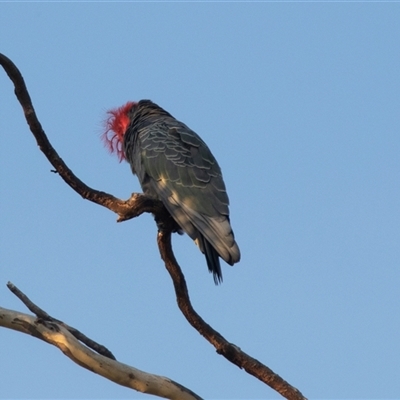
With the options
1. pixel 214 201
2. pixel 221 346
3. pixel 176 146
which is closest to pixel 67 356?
pixel 221 346

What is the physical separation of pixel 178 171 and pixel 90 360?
3160 millimetres

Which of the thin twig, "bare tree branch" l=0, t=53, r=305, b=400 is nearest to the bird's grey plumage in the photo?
"bare tree branch" l=0, t=53, r=305, b=400

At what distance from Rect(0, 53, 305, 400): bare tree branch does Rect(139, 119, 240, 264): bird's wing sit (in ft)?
2.81

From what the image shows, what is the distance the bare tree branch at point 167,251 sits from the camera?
651cm

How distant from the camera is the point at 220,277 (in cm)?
745

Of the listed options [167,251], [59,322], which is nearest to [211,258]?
[167,251]

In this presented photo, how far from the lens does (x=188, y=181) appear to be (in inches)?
340

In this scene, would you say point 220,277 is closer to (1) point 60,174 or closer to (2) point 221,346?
(2) point 221,346

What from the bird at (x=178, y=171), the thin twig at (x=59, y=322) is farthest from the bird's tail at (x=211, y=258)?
the thin twig at (x=59, y=322)

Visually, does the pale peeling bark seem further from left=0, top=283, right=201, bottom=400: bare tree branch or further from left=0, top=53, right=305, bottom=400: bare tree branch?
left=0, top=53, right=305, bottom=400: bare tree branch

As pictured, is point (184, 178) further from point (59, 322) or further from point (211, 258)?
point (59, 322)

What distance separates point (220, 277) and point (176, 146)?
2.14 m

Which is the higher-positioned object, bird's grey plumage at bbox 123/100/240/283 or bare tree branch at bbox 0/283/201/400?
bird's grey plumage at bbox 123/100/240/283

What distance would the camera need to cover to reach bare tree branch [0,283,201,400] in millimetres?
6047
